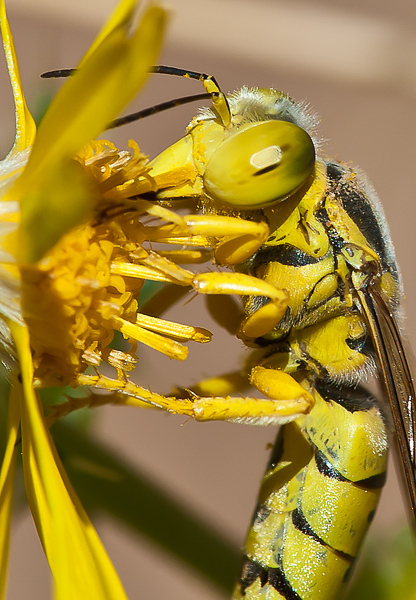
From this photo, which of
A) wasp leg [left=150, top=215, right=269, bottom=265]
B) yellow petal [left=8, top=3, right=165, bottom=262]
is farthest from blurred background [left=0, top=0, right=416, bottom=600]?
yellow petal [left=8, top=3, right=165, bottom=262]

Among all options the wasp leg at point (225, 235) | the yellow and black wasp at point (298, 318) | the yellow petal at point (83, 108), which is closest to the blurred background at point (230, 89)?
the yellow and black wasp at point (298, 318)

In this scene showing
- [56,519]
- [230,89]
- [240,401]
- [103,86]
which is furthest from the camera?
[230,89]

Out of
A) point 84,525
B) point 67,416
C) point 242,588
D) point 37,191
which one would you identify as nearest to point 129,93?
point 37,191

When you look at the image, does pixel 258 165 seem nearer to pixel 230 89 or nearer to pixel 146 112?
pixel 146 112

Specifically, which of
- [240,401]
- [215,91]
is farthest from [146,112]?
[240,401]

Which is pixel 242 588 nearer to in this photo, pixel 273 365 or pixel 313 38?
pixel 273 365

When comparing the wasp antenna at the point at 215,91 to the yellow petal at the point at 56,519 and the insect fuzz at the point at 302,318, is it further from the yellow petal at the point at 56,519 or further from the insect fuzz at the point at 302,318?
the yellow petal at the point at 56,519
